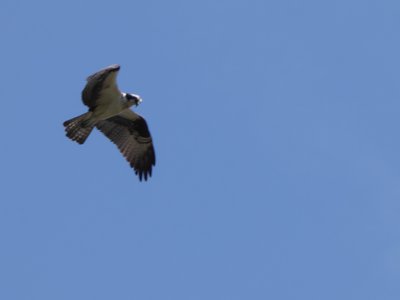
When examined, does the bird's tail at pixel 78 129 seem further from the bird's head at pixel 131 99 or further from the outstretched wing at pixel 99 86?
the bird's head at pixel 131 99

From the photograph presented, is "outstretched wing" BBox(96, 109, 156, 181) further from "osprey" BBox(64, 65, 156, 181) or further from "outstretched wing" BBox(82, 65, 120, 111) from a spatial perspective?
"outstretched wing" BBox(82, 65, 120, 111)

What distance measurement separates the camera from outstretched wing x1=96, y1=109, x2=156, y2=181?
93.7ft

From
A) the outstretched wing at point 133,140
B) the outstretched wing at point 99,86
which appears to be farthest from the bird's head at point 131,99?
the outstretched wing at point 133,140

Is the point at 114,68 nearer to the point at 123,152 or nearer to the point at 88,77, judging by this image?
the point at 88,77

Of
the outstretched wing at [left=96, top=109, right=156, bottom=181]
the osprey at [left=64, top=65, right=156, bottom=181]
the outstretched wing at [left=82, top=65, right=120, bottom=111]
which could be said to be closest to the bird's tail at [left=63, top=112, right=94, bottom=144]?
the osprey at [left=64, top=65, right=156, bottom=181]

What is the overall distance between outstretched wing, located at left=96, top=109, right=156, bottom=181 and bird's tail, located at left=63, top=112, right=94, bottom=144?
5.17ft

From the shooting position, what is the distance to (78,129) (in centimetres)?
2705

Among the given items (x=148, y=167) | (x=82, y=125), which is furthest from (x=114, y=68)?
(x=148, y=167)

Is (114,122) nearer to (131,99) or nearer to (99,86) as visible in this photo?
(131,99)

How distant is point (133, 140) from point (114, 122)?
0.66 metres

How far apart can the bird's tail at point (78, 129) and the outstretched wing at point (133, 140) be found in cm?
158

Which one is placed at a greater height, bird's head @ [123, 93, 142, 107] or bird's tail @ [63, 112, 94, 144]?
bird's head @ [123, 93, 142, 107]

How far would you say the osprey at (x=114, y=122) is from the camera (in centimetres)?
2547

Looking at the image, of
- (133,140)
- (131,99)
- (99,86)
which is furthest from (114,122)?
(99,86)
